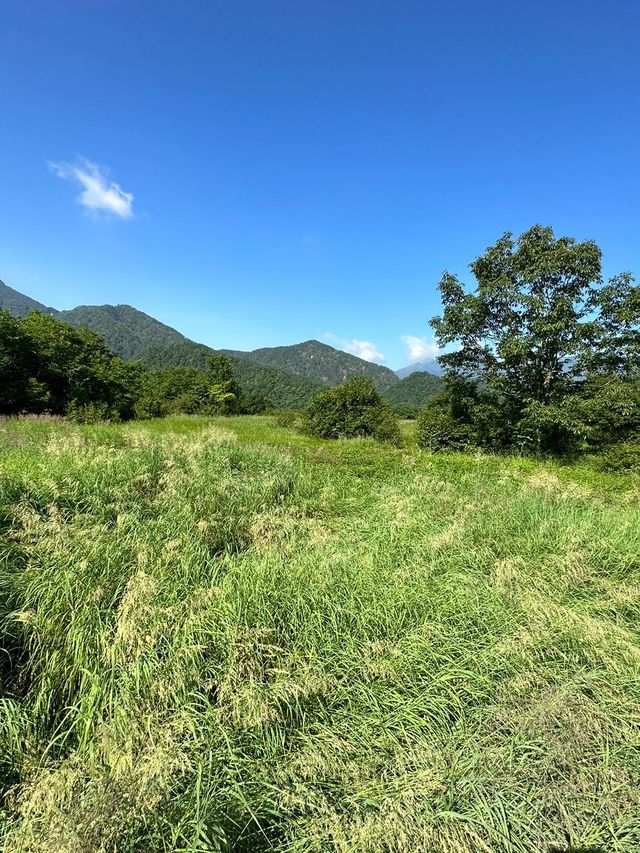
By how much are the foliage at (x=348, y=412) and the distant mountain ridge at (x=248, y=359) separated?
28251mm

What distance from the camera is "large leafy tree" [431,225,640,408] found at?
11.2m

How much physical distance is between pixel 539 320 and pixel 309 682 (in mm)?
12198

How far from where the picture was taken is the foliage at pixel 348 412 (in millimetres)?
18406

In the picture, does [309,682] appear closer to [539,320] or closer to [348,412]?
[539,320]

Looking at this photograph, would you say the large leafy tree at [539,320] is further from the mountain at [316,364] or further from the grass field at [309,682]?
the mountain at [316,364]

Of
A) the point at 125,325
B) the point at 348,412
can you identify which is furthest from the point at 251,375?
the point at 125,325

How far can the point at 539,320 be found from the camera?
1123 centimetres

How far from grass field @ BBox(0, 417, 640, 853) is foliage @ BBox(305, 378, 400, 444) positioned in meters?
13.7

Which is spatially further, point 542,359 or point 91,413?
point 91,413

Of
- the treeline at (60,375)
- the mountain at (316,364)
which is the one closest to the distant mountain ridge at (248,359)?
the mountain at (316,364)

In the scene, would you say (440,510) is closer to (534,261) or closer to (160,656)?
(160,656)

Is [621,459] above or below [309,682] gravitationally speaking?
above

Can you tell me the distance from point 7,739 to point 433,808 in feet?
7.58

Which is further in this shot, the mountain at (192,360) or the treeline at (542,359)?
the mountain at (192,360)
